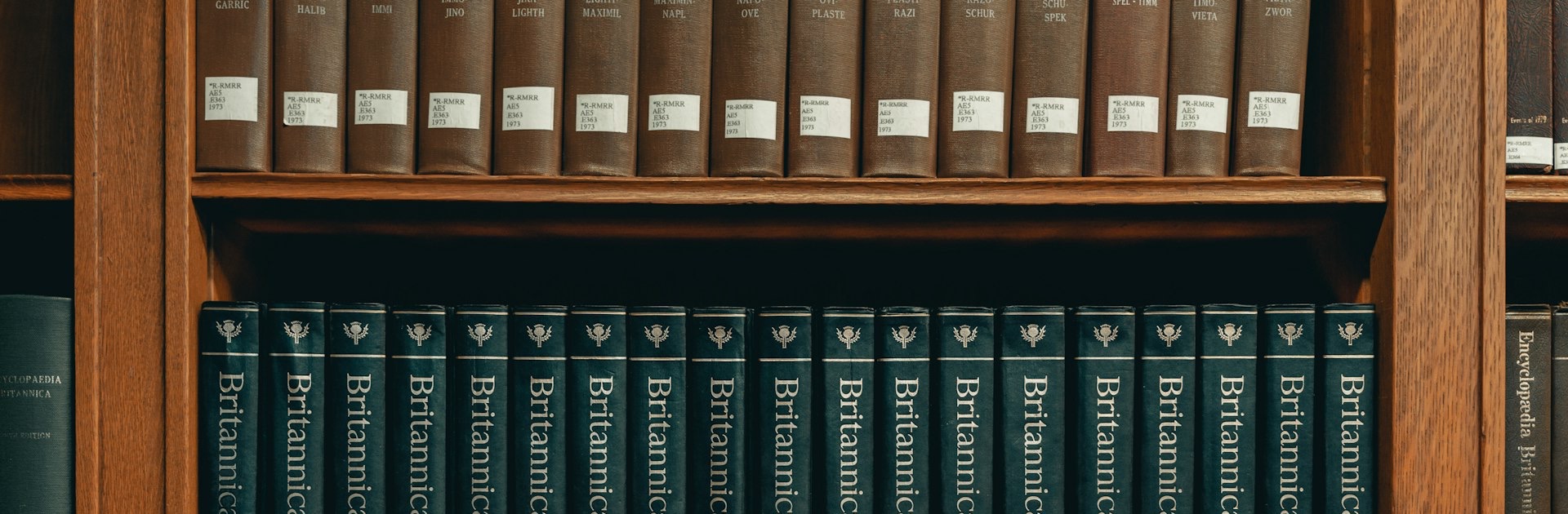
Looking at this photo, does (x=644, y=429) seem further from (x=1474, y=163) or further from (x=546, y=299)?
(x=1474, y=163)

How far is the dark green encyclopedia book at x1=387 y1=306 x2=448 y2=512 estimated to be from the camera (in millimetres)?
857

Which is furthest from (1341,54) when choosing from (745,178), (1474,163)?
(745,178)

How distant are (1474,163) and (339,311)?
921 mm

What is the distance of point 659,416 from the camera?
2.84 ft

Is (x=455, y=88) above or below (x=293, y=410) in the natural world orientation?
above

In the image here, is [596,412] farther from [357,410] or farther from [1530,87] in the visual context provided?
[1530,87]

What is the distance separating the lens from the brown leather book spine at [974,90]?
85cm

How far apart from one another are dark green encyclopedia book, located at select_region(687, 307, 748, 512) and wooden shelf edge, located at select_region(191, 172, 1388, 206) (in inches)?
4.3

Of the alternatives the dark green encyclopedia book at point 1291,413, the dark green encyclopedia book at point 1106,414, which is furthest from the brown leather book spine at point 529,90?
the dark green encyclopedia book at point 1291,413

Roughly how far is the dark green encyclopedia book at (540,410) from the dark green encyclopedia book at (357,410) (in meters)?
0.11

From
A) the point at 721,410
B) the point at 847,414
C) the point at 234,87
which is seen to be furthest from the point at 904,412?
the point at 234,87

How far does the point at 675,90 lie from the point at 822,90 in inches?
4.7

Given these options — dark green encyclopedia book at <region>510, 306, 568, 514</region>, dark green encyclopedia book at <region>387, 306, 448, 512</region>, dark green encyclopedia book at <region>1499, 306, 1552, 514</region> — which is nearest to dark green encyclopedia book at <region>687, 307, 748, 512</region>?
dark green encyclopedia book at <region>510, 306, 568, 514</region>

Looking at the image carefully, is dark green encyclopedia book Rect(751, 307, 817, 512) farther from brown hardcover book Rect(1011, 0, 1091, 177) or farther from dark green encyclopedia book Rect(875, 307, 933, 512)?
brown hardcover book Rect(1011, 0, 1091, 177)
